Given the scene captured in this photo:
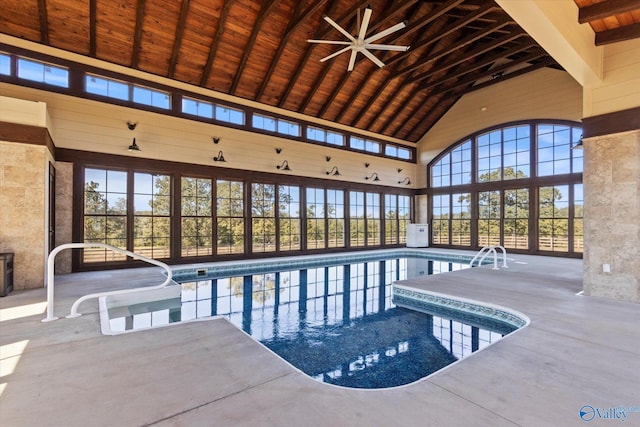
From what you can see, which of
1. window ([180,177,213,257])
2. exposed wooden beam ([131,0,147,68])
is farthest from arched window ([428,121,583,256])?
exposed wooden beam ([131,0,147,68])

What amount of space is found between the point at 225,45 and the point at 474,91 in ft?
32.4

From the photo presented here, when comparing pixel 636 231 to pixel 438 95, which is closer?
pixel 636 231

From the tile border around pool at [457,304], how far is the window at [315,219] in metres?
5.55

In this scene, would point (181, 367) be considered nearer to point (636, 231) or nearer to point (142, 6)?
point (636, 231)

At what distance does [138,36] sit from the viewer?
719 centimetres

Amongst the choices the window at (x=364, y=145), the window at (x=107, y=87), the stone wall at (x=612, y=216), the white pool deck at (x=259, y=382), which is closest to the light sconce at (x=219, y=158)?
the window at (x=107, y=87)

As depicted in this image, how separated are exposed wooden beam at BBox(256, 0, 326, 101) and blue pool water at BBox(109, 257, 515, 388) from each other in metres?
5.77

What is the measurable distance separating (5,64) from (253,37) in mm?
5234

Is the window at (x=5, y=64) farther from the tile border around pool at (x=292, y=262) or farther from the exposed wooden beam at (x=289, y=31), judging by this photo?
the exposed wooden beam at (x=289, y=31)

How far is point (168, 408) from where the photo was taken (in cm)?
200

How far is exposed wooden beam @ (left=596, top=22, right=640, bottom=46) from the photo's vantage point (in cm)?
420

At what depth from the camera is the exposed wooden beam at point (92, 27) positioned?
650 centimetres

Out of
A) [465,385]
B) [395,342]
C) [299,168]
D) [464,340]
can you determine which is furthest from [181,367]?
[299,168]

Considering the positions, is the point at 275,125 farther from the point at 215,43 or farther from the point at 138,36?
the point at 138,36
